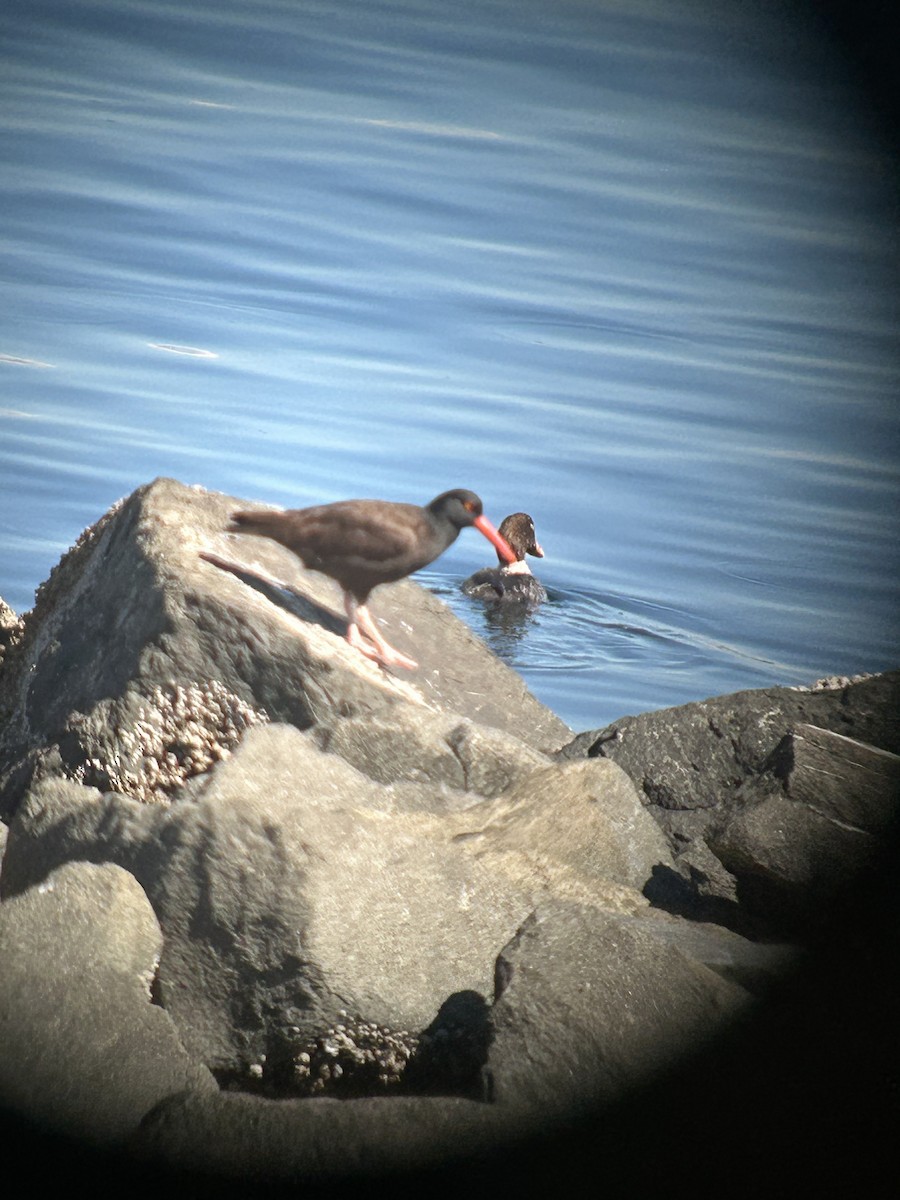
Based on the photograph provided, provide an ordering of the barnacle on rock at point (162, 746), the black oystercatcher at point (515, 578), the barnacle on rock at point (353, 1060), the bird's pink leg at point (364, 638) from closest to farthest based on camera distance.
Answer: the barnacle on rock at point (353, 1060)
the barnacle on rock at point (162, 746)
the bird's pink leg at point (364, 638)
the black oystercatcher at point (515, 578)

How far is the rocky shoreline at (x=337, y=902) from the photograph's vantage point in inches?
91.8

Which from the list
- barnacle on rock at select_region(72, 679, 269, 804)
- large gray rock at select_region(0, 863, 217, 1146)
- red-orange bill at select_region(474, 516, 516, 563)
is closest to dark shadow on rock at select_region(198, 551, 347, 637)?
barnacle on rock at select_region(72, 679, 269, 804)

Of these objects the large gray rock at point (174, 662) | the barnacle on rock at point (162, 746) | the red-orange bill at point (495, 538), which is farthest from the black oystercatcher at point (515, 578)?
the barnacle on rock at point (162, 746)

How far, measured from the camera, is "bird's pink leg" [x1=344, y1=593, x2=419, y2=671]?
3.42m

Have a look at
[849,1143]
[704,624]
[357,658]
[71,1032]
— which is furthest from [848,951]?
[704,624]

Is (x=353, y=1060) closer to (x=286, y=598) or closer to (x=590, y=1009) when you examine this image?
(x=590, y=1009)

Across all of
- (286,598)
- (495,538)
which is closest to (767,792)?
(495,538)

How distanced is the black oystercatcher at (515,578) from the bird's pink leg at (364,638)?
249cm

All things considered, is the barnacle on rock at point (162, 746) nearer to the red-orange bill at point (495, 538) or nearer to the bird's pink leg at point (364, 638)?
the bird's pink leg at point (364, 638)

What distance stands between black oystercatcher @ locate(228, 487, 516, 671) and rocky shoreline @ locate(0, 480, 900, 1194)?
137mm

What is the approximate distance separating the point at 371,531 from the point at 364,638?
36 centimetres

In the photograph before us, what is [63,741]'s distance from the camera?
3.16m

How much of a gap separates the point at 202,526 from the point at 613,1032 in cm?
162

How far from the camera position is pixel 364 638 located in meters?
3.53
